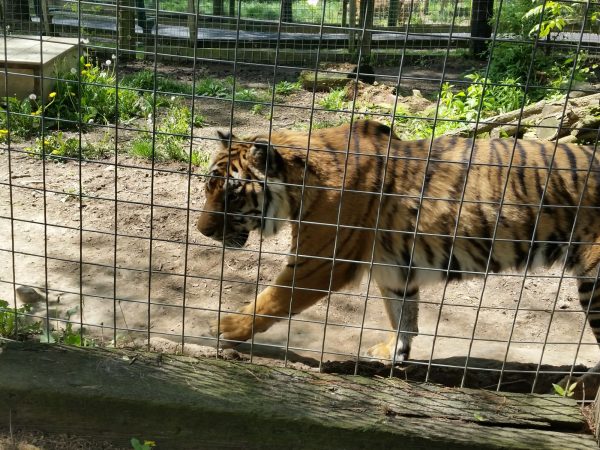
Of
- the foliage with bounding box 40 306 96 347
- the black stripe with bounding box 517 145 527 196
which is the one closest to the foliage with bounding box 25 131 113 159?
the foliage with bounding box 40 306 96 347

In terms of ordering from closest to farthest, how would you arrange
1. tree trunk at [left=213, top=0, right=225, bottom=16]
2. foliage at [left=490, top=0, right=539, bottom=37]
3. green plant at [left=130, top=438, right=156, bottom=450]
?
1. green plant at [left=130, top=438, right=156, bottom=450]
2. foliage at [left=490, top=0, right=539, bottom=37]
3. tree trunk at [left=213, top=0, right=225, bottom=16]

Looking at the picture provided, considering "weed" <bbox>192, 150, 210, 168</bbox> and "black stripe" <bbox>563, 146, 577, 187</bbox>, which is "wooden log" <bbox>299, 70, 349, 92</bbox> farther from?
"black stripe" <bbox>563, 146, 577, 187</bbox>

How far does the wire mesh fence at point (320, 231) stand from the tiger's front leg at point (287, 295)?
0.04ft

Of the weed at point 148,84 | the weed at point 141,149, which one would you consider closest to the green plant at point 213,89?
the weed at point 148,84

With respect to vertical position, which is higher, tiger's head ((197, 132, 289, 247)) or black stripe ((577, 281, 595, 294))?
tiger's head ((197, 132, 289, 247))

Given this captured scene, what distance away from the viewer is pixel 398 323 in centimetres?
402

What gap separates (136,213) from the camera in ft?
18.4

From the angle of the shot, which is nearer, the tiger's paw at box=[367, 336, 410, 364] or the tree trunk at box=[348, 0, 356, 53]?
the tiger's paw at box=[367, 336, 410, 364]

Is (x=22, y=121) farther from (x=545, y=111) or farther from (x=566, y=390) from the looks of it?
(x=566, y=390)

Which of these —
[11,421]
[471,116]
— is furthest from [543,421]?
[471,116]

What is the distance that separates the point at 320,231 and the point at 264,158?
460 millimetres

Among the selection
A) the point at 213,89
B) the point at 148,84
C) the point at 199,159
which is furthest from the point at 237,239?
the point at 148,84

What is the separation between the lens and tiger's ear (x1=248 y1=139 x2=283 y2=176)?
3238 millimetres

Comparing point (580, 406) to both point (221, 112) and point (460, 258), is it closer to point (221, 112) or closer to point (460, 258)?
point (460, 258)
